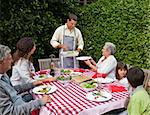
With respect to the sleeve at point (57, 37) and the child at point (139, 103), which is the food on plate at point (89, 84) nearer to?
the child at point (139, 103)

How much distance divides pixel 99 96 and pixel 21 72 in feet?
3.60

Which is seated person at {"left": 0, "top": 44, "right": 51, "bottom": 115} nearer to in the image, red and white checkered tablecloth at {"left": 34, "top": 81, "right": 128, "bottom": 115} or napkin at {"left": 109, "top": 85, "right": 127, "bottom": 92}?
red and white checkered tablecloth at {"left": 34, "top": 81, "right": 128, "bottom": 115}

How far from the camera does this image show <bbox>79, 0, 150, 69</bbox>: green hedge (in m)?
5.47

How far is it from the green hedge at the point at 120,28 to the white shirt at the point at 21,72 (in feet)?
8.47

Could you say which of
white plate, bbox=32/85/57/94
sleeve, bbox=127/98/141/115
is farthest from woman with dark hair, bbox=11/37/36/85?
sleeve, bbox=127/98/141/115

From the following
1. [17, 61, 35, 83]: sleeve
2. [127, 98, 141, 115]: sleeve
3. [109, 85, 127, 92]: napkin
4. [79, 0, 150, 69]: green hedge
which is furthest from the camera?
[79, 0, 150, 69]: green hedge

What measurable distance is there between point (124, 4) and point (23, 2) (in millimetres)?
2078

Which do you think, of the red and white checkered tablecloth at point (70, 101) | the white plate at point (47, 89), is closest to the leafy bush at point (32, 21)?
the white plate at point (47, 89)

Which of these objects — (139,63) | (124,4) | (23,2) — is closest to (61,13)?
(23,2)

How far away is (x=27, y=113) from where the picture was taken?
101 inches

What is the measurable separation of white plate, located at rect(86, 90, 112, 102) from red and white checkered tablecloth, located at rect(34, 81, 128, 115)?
1.7 inches

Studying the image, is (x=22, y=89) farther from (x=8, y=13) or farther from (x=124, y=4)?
(x=124, y=4)

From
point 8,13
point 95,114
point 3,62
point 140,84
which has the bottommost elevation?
point 95,114

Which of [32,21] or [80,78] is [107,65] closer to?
[80,78]
